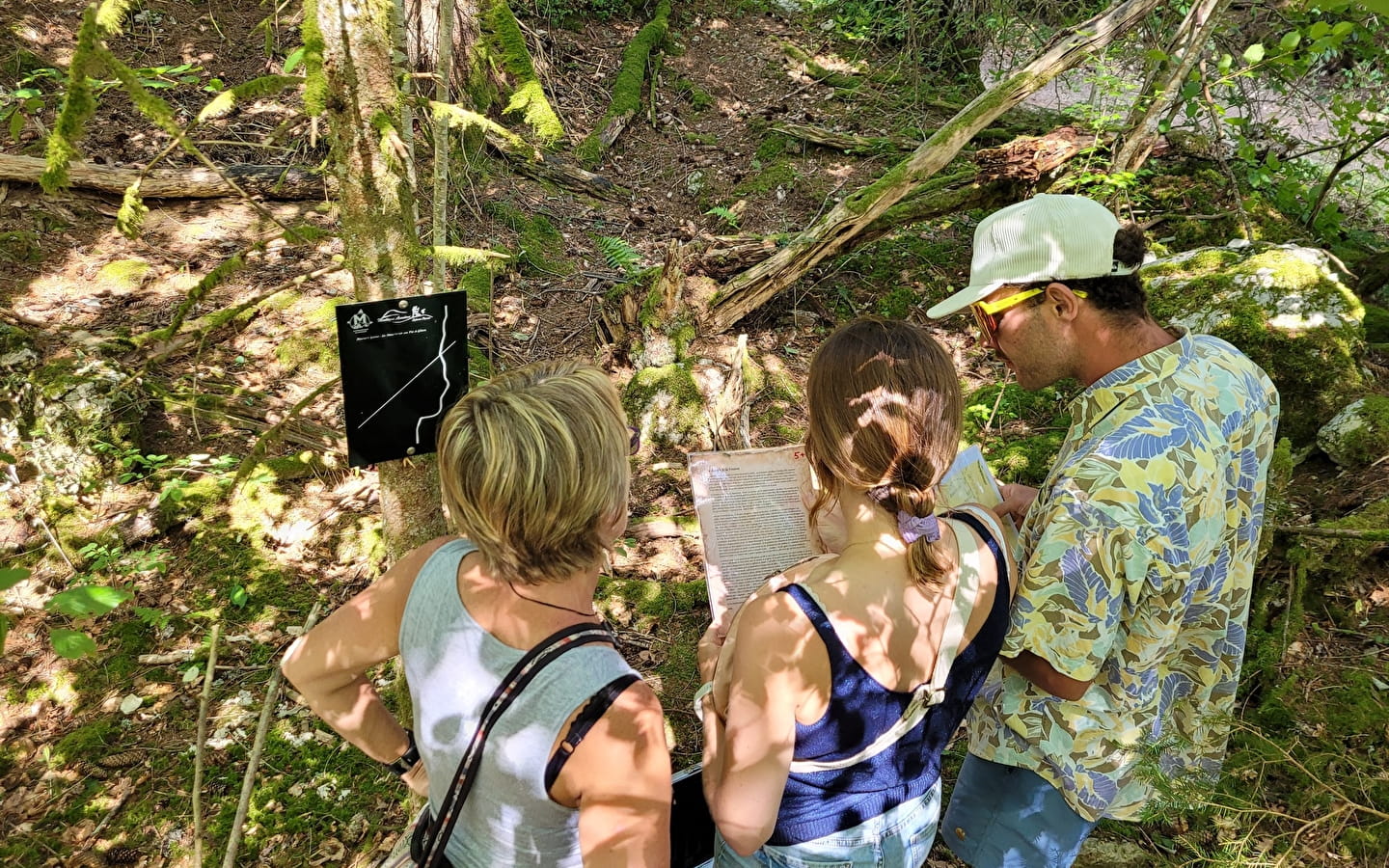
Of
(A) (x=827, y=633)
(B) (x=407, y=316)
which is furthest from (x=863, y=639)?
(B) (x=407, y=316)

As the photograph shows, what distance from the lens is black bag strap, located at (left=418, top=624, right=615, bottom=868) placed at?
4.77 feet

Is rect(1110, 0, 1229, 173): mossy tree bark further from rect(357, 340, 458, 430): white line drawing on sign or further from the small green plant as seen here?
the small green plant

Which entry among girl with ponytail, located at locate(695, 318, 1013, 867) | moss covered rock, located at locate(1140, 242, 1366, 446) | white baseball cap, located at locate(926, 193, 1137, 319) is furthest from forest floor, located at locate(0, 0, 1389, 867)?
white baseball cap, located at locate(926, 193, 1137, 319)

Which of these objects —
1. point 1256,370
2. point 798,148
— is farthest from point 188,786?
point 798,148

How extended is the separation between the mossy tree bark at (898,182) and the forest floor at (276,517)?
0.34m

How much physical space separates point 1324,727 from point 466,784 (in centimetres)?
307

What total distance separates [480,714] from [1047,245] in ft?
5.85

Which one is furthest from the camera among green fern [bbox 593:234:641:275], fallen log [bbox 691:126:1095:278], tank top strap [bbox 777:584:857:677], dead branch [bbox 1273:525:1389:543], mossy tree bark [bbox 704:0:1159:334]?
green fern [bbox 593:234:641:275]

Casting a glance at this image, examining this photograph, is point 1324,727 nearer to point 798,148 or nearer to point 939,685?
point 939,685

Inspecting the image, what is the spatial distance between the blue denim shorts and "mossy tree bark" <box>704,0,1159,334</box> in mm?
3704

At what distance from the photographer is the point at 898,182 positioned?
556cm

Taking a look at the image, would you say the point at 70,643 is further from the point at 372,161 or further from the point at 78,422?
the point at 78,422

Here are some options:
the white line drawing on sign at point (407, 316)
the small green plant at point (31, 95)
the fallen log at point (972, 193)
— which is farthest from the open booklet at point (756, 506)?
the small green plant at point (31, 95)

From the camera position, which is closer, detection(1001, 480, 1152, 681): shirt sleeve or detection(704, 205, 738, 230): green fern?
detection(1001, 480, 1152, 681): shirt sleeve
